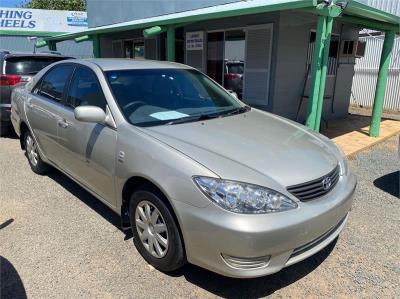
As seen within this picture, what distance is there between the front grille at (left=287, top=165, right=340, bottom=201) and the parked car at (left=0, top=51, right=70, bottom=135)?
607 cm

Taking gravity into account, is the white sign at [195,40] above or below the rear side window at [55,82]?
above

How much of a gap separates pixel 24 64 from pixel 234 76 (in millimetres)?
5039

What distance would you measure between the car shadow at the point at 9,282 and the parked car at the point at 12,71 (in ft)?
15.4

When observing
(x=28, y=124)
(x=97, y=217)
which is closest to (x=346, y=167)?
(x=97, y=217)

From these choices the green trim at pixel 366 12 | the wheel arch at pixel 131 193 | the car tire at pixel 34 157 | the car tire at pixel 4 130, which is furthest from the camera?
the car tire at pixel 4 130

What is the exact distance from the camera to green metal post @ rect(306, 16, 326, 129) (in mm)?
5629

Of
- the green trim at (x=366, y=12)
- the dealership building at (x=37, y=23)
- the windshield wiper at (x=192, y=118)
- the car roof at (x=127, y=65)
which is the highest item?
the dealership building at (x=37, y=23)

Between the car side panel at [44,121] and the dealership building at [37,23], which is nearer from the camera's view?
the car side panel at [44,121]

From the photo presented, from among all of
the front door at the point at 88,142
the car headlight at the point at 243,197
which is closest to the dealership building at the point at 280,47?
the front door at the point at 88,142

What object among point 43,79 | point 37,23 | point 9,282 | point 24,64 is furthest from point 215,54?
point 37,23

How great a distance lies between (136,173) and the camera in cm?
287

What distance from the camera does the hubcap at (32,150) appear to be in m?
5.08

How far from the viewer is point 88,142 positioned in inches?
138

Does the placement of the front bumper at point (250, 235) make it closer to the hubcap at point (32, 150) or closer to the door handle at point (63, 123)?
the door handle at point (63, 123)
